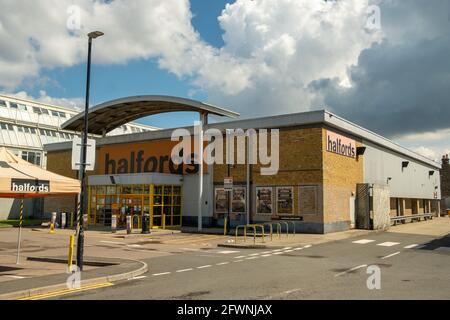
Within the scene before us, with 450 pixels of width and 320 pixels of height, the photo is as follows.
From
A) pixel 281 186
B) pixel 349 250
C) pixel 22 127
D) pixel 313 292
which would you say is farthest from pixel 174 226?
pixel 22 127

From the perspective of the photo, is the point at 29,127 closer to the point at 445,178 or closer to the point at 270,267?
the point at 270,267

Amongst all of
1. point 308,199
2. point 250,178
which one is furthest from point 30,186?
point 250,178

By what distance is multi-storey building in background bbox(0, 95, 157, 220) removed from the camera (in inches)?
1957

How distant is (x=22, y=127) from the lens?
5206 centimetres

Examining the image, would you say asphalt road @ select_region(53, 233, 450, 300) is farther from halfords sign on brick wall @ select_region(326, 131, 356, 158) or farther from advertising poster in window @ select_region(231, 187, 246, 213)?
advertising poster in window @ select_region(231, 187, 246, 213)

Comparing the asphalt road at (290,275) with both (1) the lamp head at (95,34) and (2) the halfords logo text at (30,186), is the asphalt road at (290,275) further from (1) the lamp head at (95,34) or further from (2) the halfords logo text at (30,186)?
(1) the lamp head at (95,34)

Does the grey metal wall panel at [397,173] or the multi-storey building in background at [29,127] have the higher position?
the multi-storey building in background at [29,127]

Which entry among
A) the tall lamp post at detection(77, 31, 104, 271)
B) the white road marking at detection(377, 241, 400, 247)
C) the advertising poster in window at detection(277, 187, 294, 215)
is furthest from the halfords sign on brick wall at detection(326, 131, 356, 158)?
the tall lamp post at detection(77, 31, 104, 271)

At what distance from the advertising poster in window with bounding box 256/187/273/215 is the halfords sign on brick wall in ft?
15.5

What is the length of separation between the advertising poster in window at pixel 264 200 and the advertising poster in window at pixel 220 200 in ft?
8.30

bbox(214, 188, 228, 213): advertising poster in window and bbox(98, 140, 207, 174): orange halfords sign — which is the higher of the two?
bbox(98, 140, 207, 174): orange halfords sign

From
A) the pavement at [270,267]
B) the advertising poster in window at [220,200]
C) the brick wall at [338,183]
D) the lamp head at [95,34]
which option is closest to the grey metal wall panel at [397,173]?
the brick wall at [338,183]

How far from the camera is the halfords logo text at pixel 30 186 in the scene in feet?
36.7
